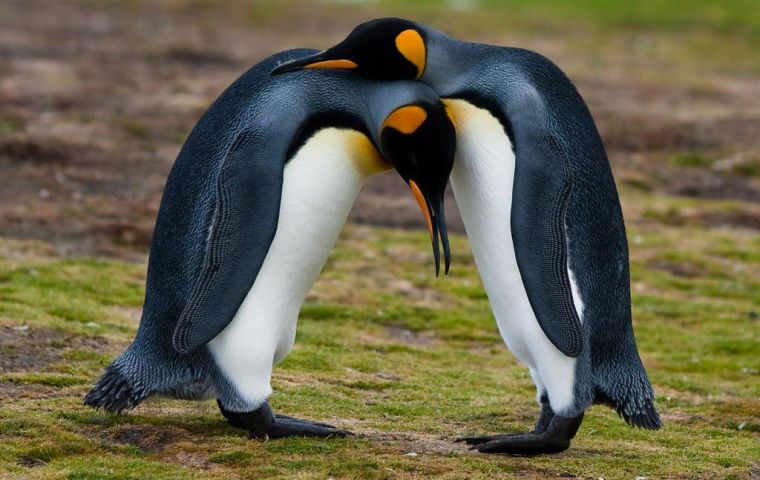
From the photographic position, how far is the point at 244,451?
197 inches

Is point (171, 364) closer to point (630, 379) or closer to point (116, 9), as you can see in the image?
point (630, 379)

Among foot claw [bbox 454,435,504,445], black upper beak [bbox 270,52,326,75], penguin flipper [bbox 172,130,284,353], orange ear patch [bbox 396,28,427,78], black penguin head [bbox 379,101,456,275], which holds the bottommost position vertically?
foot claw [bbox 454,435,504,445]

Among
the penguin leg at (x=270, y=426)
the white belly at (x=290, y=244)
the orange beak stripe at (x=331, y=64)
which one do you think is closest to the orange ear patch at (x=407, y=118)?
the white belly at (x=290, y=244)

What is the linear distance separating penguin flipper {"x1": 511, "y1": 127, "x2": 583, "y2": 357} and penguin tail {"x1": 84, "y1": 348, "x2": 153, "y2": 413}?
1.51 metres

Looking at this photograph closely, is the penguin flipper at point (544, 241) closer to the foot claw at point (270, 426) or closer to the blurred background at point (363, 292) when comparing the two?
the blurred background at point (363, 292)

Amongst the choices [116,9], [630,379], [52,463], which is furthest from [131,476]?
[116,9]

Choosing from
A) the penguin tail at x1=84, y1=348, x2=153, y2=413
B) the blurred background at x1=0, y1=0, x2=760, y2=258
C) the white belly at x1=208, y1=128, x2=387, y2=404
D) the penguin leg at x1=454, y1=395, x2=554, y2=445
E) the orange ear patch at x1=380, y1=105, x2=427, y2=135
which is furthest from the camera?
the blurred background at x1=0, y1=0, x2=760, y2=258

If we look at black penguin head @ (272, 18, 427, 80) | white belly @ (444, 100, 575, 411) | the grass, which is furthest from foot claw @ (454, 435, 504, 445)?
black penguin head @ (272, 18, 427, 80)

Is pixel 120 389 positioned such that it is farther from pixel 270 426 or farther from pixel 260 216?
pixel 260 216

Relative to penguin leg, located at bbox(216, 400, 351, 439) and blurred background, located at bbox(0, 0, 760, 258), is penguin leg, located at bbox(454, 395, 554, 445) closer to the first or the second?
penguin leg, located at bbox(216, 400, 351, 439)

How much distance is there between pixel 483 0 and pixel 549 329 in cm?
2416

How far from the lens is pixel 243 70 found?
1775 cm

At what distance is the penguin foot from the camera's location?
5.16 m

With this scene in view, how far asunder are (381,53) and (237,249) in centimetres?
91
